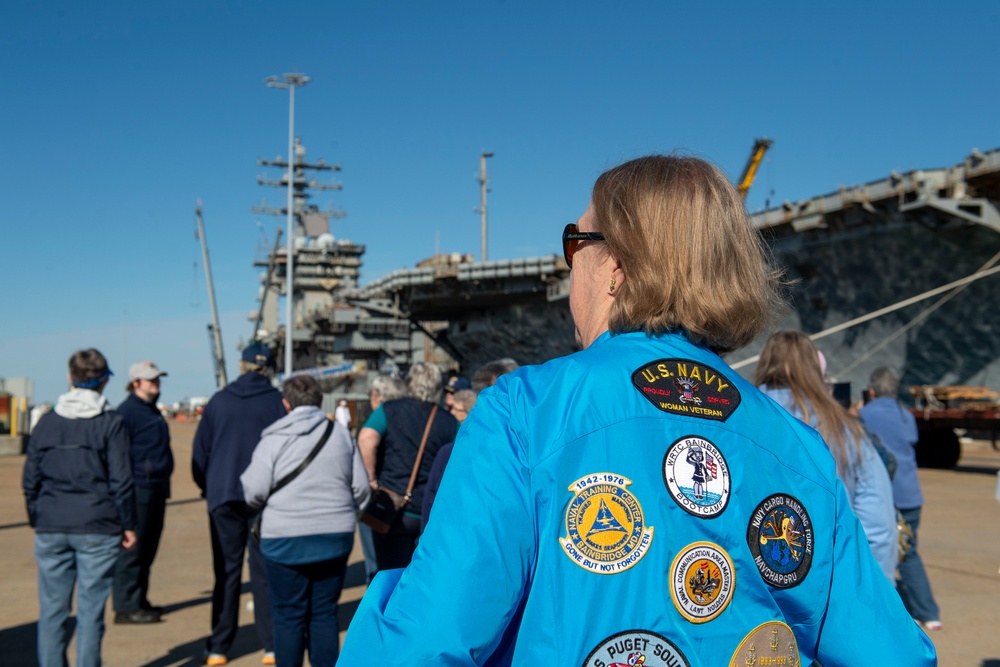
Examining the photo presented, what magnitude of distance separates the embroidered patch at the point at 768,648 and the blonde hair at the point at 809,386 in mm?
2226

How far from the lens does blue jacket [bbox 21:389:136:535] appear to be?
13.8ft

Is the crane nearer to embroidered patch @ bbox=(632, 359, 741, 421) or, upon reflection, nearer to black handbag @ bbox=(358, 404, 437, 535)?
black handbag @ bbox=(358, 404, 437, 535)

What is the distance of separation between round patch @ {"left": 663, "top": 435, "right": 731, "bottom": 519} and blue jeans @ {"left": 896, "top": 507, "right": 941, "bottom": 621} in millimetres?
4821

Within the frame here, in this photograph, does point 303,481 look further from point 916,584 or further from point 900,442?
point 916,584

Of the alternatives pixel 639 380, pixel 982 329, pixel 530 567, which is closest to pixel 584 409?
pixel 639 380

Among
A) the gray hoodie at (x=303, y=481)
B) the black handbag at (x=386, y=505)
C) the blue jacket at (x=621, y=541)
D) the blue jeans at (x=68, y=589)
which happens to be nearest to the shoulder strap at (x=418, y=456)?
the black handbag at (x=386, y=505)

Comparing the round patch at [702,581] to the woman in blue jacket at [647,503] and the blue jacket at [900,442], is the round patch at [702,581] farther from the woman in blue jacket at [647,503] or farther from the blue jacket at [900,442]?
the blue jacket at [900,442]

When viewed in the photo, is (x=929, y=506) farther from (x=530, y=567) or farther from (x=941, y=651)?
(x=530, y=567)

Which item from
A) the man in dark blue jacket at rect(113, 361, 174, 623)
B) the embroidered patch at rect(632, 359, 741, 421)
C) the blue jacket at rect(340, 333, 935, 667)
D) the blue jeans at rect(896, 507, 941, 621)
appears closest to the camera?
the blue jacket at rect(340, 333, 935, 667)

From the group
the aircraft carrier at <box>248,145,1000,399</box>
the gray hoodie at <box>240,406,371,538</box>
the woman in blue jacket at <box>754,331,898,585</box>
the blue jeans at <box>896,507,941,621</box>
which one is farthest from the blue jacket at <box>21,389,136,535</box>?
the aircraft carrier at <box>248,145,1000,399</box>

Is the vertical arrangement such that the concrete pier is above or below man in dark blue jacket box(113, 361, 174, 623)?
below

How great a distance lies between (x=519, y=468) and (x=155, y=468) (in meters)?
5.66

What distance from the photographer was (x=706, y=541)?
49.3 inches

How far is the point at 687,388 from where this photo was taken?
4.29 ft
